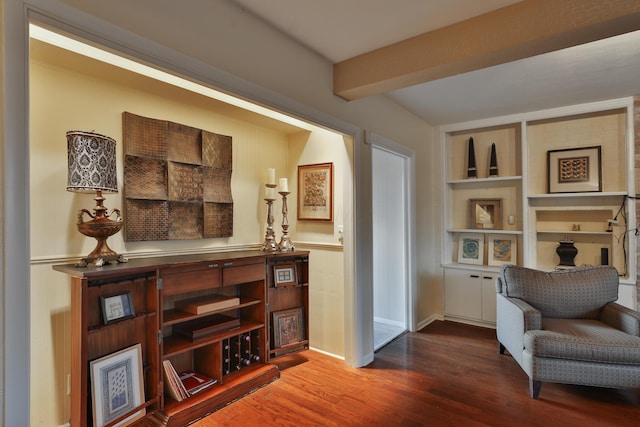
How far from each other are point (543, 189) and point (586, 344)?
2.20 meters

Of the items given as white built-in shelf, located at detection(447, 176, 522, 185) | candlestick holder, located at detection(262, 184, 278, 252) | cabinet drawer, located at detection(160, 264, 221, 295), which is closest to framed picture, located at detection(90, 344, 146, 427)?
cabinet drawer, located at detection(160, 264, 221, 295)


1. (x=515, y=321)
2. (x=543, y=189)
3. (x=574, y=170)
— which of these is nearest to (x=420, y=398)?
(x=515, y=321)

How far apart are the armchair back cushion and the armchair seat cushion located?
334 millimetres

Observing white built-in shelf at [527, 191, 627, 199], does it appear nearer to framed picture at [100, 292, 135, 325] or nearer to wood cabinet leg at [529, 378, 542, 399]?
wood cabinet leg at [529, 378, 542, 399]

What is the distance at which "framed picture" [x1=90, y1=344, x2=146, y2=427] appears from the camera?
1817mm

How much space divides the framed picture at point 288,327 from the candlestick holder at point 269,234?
0.57 metres

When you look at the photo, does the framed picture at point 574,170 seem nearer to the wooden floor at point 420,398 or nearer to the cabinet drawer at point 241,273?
the wooden floor at point 420,398

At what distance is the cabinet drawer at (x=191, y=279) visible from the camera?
2.17 metres

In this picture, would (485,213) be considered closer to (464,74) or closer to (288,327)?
(464,74)

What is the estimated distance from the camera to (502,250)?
14.0 feet

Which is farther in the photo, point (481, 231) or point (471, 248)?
point (471, 248)

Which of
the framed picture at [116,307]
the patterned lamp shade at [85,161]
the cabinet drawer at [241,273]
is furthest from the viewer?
the cabinet drawer at [241,273]

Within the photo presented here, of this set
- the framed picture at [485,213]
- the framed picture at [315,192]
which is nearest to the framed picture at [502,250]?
the framed picture at [485,213]

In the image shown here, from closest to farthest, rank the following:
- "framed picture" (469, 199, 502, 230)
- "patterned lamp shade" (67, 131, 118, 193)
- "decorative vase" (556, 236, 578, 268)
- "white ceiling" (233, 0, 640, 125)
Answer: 1. "patterned lamp shade" (67, 131, 118, 193)
2. "white ceiling" (233, 0, 640, 125)
3. "decorative vase" (556, 236, 578, 268)
4. "framed picture" (469, 199, 502, 230)
